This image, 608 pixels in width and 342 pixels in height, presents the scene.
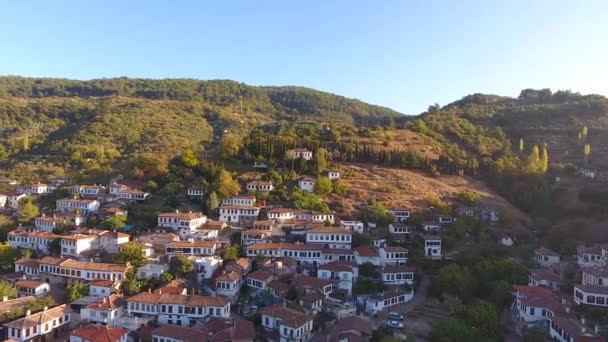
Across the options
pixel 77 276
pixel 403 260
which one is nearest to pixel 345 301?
pixel 403 260

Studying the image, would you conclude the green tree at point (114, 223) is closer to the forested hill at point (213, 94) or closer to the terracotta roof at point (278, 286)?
the terracotta roof at point (278, 286)

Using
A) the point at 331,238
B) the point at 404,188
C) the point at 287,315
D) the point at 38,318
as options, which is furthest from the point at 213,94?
the point at 287,315

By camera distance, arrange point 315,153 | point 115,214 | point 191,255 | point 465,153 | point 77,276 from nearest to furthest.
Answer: point 77,276, point 191,255, point 115,214, point 315,153, point 465,153

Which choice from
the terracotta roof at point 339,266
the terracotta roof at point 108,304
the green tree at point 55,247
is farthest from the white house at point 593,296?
the green tree at point 55,247

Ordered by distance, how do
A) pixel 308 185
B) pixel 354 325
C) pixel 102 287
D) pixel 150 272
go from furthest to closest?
pixel 308 185 → pixel 150 272 → pixel 102 287 → pixel 354 325

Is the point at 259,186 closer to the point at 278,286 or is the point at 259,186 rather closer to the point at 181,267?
the point at 181,267

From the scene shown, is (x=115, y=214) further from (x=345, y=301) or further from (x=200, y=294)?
(x=345, y=301)

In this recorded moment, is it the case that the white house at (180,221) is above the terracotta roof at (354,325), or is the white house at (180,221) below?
above
